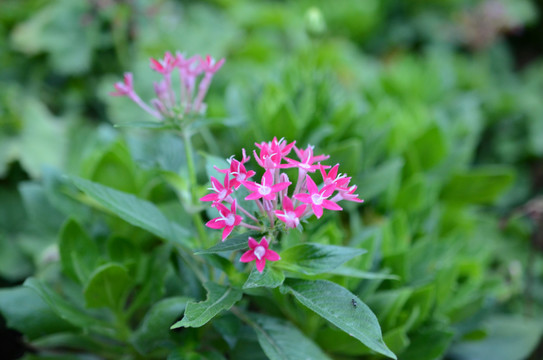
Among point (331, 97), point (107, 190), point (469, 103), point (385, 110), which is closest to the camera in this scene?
point (107, 190)

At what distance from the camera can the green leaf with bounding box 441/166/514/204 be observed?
1.17m

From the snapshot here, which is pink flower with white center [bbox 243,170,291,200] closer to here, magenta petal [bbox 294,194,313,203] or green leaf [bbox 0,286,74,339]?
magenta petal [bbox 294,194,313,203]

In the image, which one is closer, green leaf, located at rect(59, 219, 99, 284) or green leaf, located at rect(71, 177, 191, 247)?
green leaf, located at rect(71, 177, 191, 247)

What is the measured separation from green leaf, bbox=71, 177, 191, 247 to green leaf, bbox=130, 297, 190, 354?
0.09m

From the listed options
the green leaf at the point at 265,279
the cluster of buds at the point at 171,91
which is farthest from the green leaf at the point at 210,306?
the cluster of buds at the point at 171,91

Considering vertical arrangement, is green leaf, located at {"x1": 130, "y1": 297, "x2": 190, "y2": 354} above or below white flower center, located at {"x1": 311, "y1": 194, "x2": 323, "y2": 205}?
below

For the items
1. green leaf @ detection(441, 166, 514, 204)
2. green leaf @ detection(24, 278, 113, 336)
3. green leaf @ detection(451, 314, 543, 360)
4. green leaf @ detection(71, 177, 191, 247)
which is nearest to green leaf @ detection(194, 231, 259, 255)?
green leaf @ detection(71, 177, 191, 247)

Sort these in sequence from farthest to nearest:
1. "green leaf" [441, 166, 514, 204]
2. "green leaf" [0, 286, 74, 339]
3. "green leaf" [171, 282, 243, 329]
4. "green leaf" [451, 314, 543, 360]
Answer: "green leaf" [441, 166, 514, 204], "green leaf" [451, 314, 543, 360], "green leaf" [0, 286, 74, 339], "green leaf" [171, 282, 243, 329]

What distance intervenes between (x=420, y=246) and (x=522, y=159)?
982 mm

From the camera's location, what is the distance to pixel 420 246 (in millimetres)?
917

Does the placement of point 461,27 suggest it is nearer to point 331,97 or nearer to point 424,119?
point 424,119

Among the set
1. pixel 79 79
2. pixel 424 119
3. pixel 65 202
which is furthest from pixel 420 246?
pixel 79 79

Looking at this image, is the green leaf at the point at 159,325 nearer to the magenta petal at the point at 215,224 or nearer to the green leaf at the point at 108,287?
the green leaf at the point at 108,287

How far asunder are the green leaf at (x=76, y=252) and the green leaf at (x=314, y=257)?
37cm
